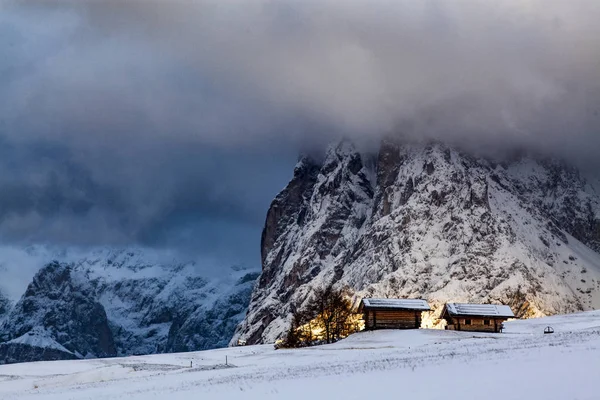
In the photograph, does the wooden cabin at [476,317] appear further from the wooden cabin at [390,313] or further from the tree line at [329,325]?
the tree line at [329,325]

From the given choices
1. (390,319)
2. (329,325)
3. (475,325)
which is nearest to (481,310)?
(475,325)

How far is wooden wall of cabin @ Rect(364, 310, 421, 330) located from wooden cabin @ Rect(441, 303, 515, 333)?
5248mm

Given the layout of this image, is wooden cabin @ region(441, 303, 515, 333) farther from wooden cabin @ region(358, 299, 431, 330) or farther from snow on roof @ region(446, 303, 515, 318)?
wooden cabin @ region(358, 299, 431, 330)

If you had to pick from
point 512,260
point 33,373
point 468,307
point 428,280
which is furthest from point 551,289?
point 33,373

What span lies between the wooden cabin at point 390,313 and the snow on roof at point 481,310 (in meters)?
4.73

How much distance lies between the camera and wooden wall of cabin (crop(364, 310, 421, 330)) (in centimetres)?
10000

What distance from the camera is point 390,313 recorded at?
101125 mm

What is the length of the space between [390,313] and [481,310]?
1413cm

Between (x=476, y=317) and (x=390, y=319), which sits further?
(x=476, y=317)

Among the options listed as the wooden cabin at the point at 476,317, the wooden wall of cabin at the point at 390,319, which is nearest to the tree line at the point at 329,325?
the wooden wall of cabin at the point at 390,319

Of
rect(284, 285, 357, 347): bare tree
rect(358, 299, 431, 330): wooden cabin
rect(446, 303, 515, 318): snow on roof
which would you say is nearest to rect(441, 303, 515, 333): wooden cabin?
rect(446, 303, 515, 318): snow on roof

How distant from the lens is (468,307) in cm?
10412

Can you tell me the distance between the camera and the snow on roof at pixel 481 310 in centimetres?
10069

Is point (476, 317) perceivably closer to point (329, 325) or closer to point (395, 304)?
point (395, 304)
